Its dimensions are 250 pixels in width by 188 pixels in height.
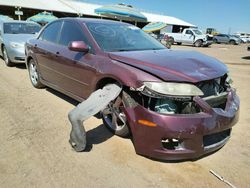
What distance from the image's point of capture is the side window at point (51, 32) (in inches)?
190

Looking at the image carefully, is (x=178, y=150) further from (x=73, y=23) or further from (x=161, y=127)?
(x=73, y=23)

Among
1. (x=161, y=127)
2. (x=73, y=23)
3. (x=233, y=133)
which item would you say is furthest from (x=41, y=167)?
(x=233, y=133)

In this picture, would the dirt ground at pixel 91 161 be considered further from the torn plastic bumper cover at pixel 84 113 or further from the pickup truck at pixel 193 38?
the pickup truck at pixel 193 38

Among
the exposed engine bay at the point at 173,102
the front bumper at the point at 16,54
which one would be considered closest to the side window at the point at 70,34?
the exposed engine bay at the point at 173,102

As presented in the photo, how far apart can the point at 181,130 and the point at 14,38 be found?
7175 millimetres

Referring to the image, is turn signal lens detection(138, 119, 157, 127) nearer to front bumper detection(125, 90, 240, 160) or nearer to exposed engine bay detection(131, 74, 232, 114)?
front bumper detection(125, 90, 240, 160)

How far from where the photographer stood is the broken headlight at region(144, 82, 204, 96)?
107 inches

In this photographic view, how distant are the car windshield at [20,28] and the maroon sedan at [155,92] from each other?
548 cm

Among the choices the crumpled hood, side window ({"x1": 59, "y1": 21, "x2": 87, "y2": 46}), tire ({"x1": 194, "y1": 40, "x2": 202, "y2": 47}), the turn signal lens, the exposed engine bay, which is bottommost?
tire ({"x1": 194, "y1": 40, "x2": 202, "y2": 47})

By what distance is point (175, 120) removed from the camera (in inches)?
104

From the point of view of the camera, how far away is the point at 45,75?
16.8ft

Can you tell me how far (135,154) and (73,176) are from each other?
85 cm

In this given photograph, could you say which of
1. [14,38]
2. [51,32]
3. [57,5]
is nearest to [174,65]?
[51,32]

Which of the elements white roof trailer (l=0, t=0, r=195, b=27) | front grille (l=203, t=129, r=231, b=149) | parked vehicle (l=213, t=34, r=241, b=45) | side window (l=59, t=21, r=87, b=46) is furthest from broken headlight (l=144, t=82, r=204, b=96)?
parked vehicle (l=213, t=34, r=241, b=45)
